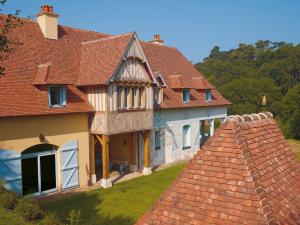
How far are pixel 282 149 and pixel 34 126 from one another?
11135 mm

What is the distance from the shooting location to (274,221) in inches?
176

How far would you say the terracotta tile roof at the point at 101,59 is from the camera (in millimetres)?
16125

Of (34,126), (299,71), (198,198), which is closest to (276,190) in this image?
(198,198)

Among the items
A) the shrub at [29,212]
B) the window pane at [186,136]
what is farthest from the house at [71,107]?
the shrub at [29,212]

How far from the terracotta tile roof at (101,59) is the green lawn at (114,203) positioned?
5.52 m

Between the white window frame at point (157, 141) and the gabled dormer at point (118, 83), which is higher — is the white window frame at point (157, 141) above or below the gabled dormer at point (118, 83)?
below

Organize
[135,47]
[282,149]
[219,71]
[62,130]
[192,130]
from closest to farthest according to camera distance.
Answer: [282,149], [62,130], [135,47], [192,130], [219,71]

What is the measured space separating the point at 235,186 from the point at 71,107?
12036 millimetres

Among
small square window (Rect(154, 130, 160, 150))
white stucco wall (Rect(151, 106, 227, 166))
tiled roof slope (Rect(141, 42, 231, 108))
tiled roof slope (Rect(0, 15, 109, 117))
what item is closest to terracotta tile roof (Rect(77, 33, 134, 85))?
tiled roof slope (Rect(0, 15, 109, 117))

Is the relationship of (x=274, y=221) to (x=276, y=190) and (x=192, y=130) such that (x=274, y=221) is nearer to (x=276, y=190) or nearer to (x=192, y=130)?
(x=276, y=190)

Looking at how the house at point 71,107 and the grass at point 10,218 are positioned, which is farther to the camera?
the house at point 71,107

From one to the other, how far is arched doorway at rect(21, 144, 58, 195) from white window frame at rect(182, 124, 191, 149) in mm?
11551

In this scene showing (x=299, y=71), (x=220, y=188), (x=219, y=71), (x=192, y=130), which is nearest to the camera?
(x=220, y=188)

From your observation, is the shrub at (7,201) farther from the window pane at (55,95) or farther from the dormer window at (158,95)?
the dormer window at (158,95)
